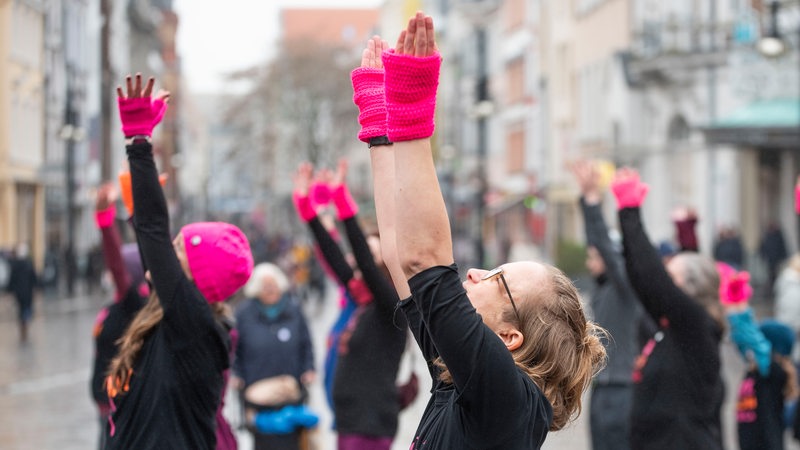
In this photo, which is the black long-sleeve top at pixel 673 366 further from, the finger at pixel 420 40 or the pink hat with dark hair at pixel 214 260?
the finger at pixel 420 40

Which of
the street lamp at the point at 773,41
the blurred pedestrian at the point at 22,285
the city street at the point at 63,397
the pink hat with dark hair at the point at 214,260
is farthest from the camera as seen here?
the blurred pedestrian at the point at 22,285

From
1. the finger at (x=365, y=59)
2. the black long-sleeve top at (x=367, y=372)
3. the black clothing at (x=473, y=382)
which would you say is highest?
the finger at (x=365, y=59)

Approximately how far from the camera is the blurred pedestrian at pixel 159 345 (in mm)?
4746

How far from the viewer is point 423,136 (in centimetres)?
304

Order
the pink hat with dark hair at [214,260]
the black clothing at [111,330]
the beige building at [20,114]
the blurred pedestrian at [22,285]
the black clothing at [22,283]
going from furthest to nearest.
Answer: the beige building at [20,114] → the black clothing at [22,283] → the blurred pedestrian at [22,285] → the black clothing at [111,330] → the pink hat with dark hair at [214,260]

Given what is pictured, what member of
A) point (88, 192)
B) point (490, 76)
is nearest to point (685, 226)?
point (88, 192)

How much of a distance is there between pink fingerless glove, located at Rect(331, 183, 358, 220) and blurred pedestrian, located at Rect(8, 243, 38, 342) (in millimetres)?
18443

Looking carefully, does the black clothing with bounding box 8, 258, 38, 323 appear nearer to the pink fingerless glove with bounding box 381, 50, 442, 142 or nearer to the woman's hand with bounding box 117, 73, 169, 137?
the woman's hand with bounding box 117, 73, 169, 137

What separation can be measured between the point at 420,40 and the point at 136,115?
2.01 meters

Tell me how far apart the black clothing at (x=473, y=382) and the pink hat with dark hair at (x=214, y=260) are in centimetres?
180

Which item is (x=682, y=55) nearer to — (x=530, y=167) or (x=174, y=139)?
(x=530, y=167)

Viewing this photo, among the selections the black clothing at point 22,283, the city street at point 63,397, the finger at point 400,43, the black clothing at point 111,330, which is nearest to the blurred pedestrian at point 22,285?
the black clothing at point 22,283

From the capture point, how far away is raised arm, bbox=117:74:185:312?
4742mm

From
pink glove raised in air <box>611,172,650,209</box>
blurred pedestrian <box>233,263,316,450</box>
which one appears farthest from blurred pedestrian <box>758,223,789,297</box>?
pink glove raised in air <box>611,172,650,209</box>
